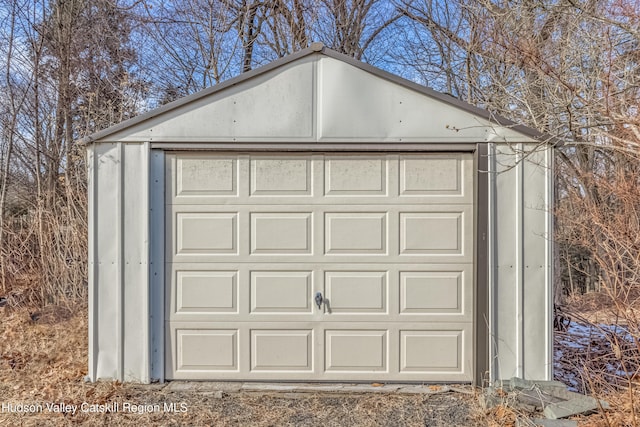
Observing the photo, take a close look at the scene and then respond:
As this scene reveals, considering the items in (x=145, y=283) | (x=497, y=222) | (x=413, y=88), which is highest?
(x=413, y=88)

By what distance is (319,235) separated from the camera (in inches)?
161

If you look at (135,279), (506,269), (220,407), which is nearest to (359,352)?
(220,407)

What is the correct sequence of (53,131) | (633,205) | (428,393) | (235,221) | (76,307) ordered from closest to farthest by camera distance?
(428,393)
(235,221)
(633,205)
(76,307)
(53,131)

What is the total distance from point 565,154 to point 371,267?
23.8 ft

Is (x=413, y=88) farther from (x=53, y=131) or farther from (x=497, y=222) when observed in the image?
(x=53, y=131)

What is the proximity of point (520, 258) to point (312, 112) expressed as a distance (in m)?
2.39

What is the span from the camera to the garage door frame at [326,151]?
391 centimetres

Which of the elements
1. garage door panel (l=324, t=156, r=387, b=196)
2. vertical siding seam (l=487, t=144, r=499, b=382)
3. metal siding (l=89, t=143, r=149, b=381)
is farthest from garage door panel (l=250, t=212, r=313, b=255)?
vertical siding seam (l=487, t=144, r=499, b=382)

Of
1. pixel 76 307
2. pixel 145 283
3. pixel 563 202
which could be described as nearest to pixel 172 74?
pixel 76 307

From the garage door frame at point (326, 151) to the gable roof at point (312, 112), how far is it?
75mm

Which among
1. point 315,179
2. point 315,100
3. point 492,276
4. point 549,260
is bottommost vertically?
point 492,276

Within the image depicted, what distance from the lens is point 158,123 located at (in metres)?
3.99

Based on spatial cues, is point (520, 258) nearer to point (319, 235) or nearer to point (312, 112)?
point (319, 235)

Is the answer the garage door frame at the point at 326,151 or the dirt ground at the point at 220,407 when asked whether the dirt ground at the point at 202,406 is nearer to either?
the dirt ground at the point at 220,407
